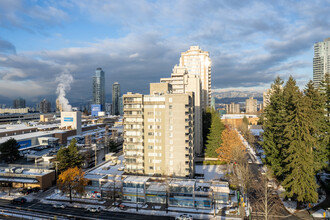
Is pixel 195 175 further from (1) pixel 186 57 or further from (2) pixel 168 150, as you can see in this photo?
(1) pixel 186 57

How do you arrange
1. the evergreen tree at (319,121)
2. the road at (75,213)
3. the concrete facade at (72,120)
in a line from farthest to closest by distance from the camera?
the concrete facade at (72,120), the evergreen tree at (319,121), the road at (75,213)

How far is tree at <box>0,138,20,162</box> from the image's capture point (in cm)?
6084

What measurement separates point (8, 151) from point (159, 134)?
44.1 meters

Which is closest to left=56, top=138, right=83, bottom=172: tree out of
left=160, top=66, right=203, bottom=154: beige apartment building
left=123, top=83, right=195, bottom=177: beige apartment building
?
left=123, top=83, right=195, bottom=177: beige apartment building

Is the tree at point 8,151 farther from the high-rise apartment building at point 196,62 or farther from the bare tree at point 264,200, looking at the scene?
the high-rise apartment building at point 196,62

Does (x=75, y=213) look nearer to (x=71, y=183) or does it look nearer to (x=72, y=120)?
(x=71, y=183)

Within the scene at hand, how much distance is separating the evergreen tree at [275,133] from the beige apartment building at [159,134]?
16.8 metres

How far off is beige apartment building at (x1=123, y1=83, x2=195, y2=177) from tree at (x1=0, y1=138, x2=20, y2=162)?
3577 centimetres

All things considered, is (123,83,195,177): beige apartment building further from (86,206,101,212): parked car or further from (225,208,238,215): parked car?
(86,206,101,212): parked car

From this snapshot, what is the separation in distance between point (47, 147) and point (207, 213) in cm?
5961

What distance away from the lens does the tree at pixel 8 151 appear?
60844mm

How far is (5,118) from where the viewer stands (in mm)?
144125

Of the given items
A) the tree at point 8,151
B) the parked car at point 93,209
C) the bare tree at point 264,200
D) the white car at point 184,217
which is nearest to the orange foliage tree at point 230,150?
the bare tree at point 264,200

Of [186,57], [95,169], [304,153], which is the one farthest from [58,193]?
[186,57]
